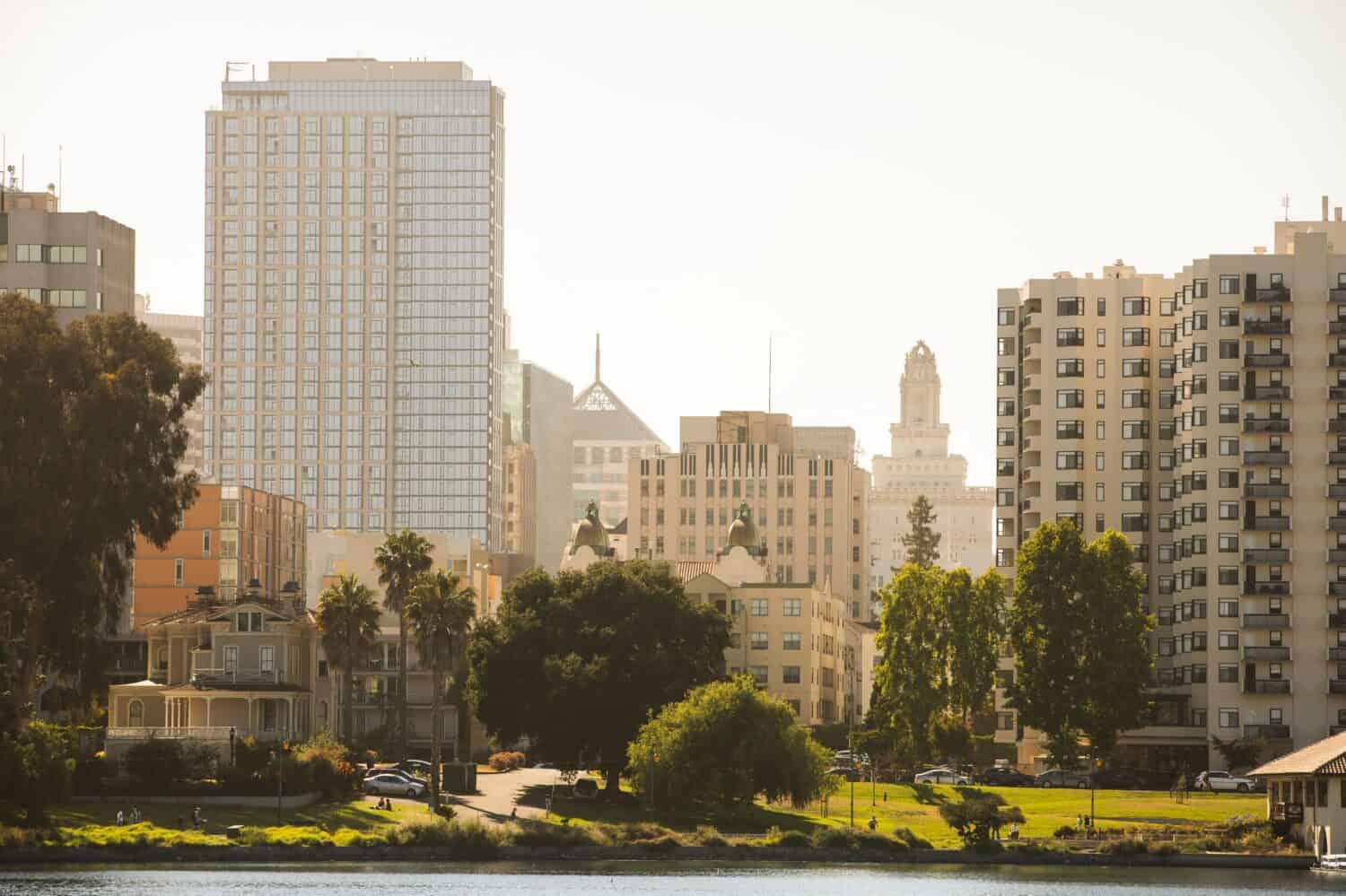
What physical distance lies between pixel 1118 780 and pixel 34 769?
273 feet

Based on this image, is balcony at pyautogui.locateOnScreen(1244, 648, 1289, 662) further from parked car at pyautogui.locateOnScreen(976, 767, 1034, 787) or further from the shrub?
the shrub

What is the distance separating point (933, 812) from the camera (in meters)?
158

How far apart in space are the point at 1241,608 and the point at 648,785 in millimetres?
64608

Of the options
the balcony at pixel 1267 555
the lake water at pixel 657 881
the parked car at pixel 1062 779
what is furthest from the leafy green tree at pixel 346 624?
the balcony at pixel 1267 555

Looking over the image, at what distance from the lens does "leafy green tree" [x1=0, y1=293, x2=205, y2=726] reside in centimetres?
13388

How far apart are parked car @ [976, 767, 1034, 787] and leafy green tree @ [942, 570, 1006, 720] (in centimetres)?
479

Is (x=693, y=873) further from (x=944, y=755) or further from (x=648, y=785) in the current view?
(x=944, y=755)

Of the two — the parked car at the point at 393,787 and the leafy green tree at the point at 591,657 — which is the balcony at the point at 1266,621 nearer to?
the leafy green tree at the point at 591,657

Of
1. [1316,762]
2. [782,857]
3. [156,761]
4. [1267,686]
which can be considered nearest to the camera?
[782,857]

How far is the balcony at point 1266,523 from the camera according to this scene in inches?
7731

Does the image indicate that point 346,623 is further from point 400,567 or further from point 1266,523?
point 1266,523

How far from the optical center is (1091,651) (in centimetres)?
17538

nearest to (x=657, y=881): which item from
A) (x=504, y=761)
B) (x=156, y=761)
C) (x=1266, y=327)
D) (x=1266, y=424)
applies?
(x=156, y=761)

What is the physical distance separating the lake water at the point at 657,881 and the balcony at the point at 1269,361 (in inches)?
2689
